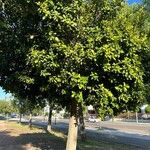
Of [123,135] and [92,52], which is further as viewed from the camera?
[123,135]

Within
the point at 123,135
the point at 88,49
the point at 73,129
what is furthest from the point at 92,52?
the point at 123,135

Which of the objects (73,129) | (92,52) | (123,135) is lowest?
(73,129)

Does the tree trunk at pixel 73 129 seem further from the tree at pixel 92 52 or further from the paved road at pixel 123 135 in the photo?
the paved road at pixel 123 135

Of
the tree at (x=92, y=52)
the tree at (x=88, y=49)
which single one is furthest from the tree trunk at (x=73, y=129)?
the tree at (x=92, y=52)

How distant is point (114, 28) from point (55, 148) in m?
10.0

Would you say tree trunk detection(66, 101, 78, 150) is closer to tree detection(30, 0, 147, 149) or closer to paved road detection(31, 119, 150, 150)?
tree detection(30, 0, 147, 149)

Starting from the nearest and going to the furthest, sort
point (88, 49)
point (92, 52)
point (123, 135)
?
1. point (92, 52)
2. point (88, 49)
3. point (123, 135)

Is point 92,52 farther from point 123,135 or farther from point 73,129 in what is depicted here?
point 123,135

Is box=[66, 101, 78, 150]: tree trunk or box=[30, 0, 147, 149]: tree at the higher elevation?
box=[30, 0, 147, 149]: tree

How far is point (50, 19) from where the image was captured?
37.9 feet

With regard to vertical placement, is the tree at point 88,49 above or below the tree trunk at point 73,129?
above

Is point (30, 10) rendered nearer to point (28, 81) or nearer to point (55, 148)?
point (28, 81)

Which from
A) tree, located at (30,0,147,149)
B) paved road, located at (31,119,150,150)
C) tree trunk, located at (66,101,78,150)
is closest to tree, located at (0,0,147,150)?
tree, located at (30,0,147,149)

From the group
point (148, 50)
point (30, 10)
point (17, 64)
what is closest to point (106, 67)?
point (148, 50)
